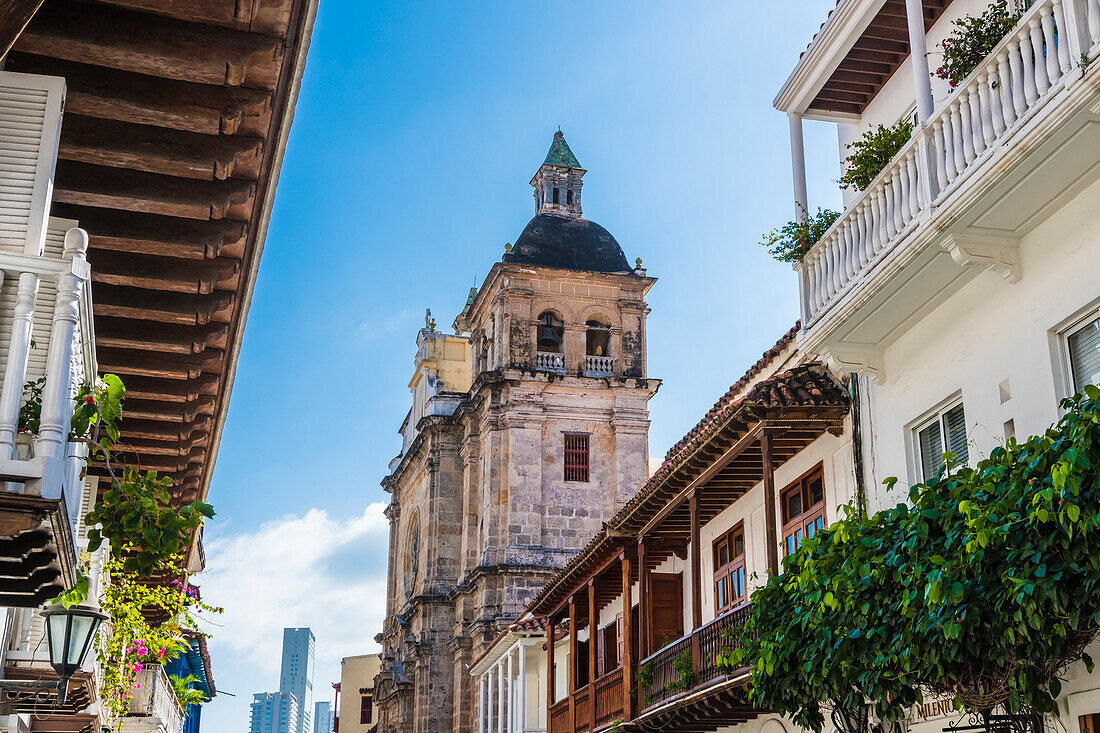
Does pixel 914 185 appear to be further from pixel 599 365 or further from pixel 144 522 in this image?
pixel 599 365

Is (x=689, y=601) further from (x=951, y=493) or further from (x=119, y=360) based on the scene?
(x=119, y=360)

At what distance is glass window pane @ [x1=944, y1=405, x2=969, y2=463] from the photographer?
1137cm

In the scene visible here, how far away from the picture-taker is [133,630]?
12125 millimetres

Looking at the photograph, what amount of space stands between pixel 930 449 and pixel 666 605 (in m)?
7.85

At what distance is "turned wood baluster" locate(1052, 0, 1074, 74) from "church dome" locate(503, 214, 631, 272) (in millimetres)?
31624

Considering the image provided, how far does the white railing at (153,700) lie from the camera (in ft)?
66.6

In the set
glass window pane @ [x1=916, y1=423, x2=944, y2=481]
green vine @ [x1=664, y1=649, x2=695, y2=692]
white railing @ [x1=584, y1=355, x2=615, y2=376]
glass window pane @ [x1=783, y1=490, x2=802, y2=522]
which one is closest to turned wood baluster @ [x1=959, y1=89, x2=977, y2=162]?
glass window pane @ [x1=916, y1=423, x2=944, y2=481]

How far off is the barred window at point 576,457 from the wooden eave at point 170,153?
27.9 metres

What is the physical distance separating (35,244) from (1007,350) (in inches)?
310

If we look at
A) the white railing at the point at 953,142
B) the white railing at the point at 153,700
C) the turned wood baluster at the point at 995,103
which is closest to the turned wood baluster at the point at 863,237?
the white railing at the point at 953,142

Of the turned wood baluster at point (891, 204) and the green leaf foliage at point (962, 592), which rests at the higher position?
the turned wood baluster at point (891, 204)

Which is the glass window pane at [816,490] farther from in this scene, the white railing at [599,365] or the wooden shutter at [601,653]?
the white railing at [599,365]

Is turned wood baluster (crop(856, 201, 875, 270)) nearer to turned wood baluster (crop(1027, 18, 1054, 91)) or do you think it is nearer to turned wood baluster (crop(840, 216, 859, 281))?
turned wood baluster (crop(840, 216, 859, 281))

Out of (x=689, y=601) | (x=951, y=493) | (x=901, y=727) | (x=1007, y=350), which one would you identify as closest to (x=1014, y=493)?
(x=951, y=493)
